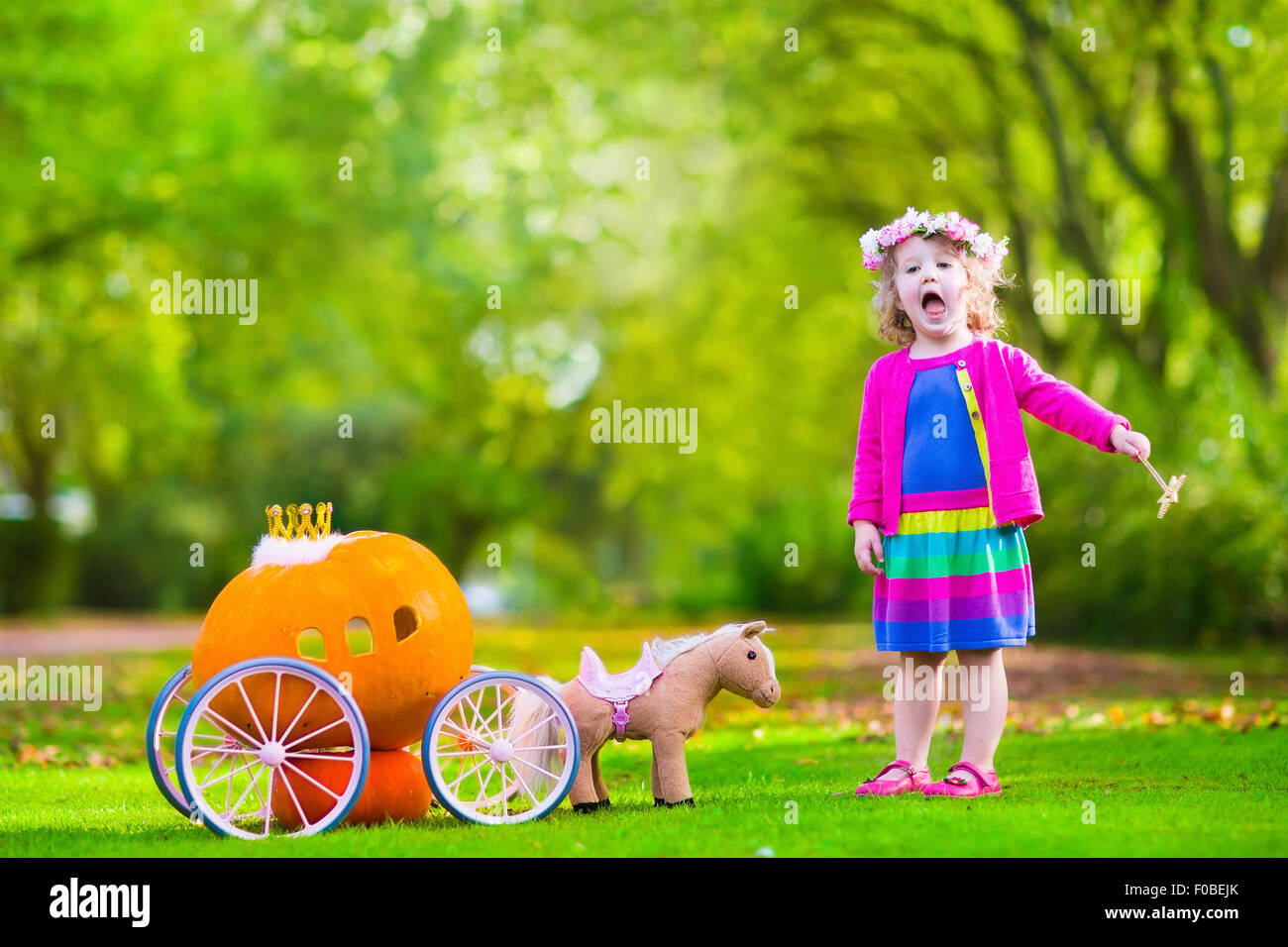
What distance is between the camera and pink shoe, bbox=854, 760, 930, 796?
5426mm

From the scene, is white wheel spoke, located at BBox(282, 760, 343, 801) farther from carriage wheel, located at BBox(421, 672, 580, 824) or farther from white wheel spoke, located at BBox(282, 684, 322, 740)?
carriage wheel, located at BBox(421, 672, 580, 824)

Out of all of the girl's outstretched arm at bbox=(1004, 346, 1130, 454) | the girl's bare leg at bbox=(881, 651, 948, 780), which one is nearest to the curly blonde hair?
the girl's outstretched arm at bbox=(1004, 346, 1130, 454)

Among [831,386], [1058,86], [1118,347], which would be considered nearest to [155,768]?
[1118,347]

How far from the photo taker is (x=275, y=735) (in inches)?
189

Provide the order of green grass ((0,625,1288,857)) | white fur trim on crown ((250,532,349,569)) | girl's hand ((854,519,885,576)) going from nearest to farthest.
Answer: green grass ((0,625,1288,857)) < white fur trim on crown ((250,532,349,569)) < girl's hand ((854,519,885,576))

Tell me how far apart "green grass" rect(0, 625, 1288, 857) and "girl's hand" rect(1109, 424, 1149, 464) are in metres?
→ 1.27

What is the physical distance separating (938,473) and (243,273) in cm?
1742

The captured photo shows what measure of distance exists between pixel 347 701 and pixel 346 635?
1.08 ft

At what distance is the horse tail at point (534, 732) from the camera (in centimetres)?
507

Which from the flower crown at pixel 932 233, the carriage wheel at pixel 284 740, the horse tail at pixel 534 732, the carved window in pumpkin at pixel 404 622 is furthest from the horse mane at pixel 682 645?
the flower crown at pixel 932 233

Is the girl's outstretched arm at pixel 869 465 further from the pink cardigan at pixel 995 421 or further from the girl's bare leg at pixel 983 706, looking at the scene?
the girl's bare leg at pixel 983 706

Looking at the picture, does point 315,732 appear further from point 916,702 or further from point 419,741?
point 916,702
